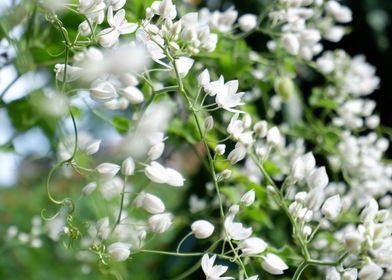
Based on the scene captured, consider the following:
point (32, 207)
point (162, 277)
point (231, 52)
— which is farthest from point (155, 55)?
point (32, 207)

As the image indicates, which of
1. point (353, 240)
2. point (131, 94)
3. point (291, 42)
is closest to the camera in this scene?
point (353, 240)

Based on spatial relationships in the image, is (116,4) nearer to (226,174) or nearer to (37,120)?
(226,174)

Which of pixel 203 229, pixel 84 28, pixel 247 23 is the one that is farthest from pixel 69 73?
pixel 247 23

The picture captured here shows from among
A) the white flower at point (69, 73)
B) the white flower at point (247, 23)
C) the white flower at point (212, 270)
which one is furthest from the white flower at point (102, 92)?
the white flower at point (247, 23)

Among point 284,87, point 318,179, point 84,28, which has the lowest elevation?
point 284,87

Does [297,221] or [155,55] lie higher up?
[155,55]

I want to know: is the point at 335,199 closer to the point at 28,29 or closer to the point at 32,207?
the point at 28,29
